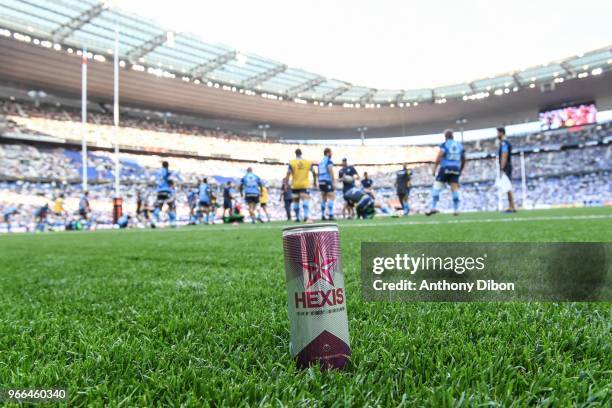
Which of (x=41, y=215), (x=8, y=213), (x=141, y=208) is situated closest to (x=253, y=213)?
(x=141, y=208)

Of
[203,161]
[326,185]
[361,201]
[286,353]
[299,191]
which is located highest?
[203,161]

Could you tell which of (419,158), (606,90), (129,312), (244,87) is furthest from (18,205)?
(606,90)

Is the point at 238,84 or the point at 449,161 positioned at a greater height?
the point at 238,84

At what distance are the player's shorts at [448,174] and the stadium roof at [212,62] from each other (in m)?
19.2

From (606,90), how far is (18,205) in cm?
4558

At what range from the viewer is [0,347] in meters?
1.26

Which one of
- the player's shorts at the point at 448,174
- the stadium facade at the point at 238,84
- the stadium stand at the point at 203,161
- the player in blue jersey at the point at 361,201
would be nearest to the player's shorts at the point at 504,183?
the player's shorts at the point at 448,174

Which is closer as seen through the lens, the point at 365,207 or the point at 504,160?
the point at 504,160

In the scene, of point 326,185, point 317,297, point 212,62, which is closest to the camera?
point 317,297

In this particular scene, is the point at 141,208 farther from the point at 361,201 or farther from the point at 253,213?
the point at 361,201

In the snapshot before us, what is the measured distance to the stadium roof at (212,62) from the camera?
2270 cm

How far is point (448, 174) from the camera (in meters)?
10.1

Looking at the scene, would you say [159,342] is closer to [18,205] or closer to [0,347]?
[0,347]

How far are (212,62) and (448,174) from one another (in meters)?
25.0
